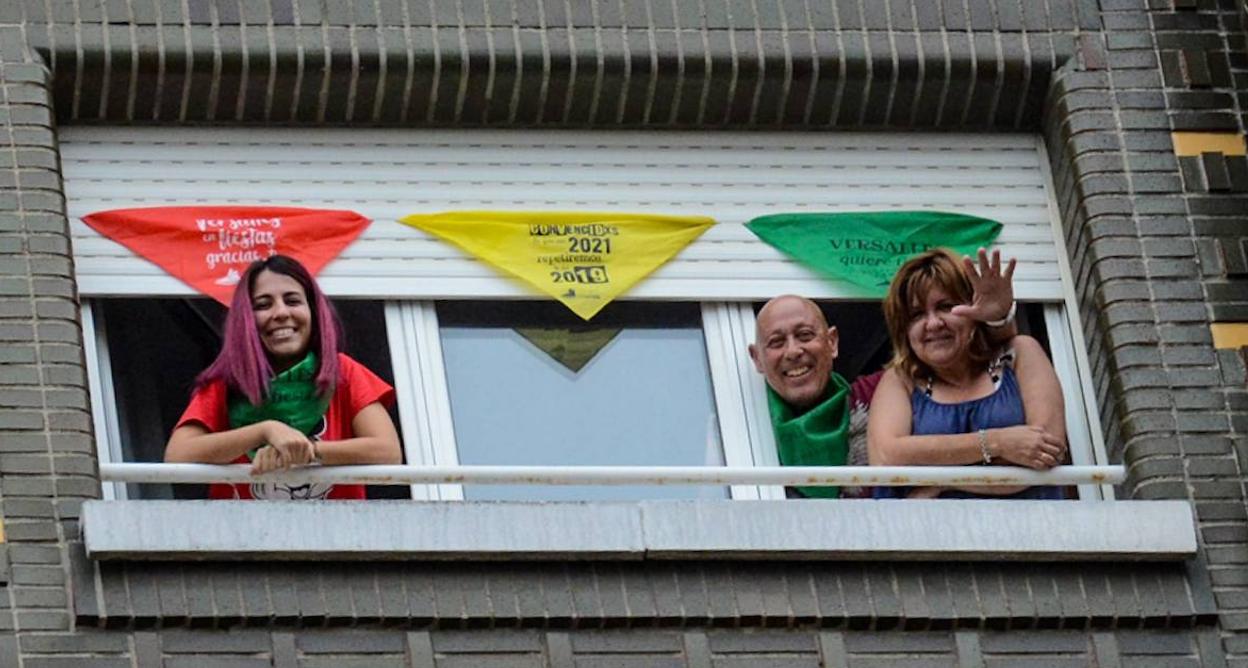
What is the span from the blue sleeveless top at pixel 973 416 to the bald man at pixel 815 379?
0.20m

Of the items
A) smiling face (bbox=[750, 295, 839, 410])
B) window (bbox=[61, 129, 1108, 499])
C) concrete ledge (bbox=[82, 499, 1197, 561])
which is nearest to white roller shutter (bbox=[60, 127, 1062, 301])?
window (bbox=[61, 129, 1108, 499])

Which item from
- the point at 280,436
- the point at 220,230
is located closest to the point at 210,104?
the point at 220,230

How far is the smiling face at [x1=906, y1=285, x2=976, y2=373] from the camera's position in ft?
40.5

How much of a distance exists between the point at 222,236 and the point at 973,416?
2.75 meters

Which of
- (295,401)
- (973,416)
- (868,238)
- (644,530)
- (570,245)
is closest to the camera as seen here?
(644,530)

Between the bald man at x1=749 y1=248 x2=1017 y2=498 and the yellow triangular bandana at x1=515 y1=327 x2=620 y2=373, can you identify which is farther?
the yellow triangular bandana at x1=515 y1=327 x2=620 y2=373

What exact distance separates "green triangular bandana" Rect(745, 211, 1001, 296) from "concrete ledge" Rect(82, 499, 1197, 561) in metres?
1.34

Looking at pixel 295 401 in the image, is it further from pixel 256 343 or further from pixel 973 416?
pixel 973 416

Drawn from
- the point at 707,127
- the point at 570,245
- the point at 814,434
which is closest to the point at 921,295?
the point at 814,434

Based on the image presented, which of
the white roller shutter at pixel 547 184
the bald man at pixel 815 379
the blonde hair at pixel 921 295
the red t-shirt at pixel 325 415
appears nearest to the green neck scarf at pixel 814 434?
the bald man at pixel 815 379

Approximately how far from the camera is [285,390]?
12.0 metres

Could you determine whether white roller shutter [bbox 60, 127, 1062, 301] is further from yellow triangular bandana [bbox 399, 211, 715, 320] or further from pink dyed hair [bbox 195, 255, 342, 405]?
pink dyed hair [bbox 195, 255, 342, 405]

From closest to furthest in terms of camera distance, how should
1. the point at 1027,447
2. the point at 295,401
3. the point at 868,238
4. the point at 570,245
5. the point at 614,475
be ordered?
the point at 614,475
the point at 295,401
the point at 1027,447
the point at 570,245
the point at 868,238

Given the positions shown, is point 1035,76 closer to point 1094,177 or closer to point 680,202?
point 1094,177
